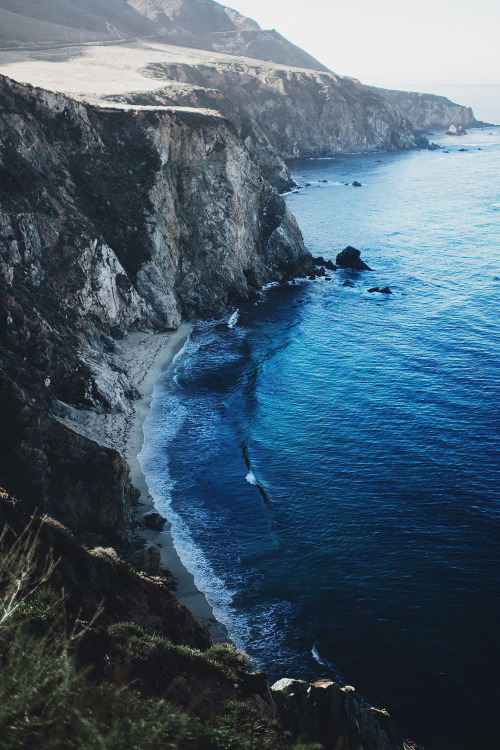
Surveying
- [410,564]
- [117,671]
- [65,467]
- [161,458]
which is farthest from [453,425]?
[117,671]

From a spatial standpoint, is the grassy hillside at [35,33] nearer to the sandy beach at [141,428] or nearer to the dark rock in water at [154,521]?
the sandy beach at [141,428]

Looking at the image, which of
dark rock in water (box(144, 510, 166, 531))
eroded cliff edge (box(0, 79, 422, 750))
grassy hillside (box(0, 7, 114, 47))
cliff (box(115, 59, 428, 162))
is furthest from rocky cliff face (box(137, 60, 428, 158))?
dark rock in water (box(144, 510, 166, 531))

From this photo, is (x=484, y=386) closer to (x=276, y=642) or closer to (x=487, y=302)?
(x=487, y=302)

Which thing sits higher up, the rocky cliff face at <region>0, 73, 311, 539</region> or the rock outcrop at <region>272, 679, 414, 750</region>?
the rocky cliff face at <region>0, 73, 311, 539</region>

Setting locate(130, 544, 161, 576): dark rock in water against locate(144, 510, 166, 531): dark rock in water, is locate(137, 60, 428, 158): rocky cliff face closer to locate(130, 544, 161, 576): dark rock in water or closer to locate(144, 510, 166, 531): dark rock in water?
locate(144, 510, 166, 531): dark rock in water

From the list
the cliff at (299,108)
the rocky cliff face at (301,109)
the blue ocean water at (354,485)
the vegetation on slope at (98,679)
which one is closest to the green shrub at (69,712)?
the vegetation on slope at (98,679)

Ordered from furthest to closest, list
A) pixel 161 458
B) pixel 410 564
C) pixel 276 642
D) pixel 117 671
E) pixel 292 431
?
pixel 292 431, pixel 161 458, pixel 410 564, pixel 276 642, pixel 117 671
